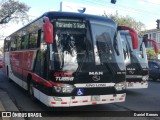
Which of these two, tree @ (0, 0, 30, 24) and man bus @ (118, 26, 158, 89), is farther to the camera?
tree @ (0, 0, 30, 24)

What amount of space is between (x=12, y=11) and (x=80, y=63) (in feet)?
135

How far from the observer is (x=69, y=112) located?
362 inches

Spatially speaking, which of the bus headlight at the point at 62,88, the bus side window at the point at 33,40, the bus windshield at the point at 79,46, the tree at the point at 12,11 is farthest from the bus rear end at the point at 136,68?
the tree at the point at 12,11

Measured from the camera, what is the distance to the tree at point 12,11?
154ft

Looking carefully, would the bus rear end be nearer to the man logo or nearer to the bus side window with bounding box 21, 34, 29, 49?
the bus side window with bounding box 21, 34, 29, 49

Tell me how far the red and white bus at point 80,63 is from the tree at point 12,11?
39.6 meters

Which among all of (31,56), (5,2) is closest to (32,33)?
(31,56)

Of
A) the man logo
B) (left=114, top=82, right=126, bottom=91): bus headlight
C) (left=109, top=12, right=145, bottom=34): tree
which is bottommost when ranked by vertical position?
(left=114, top=82, right=126, bottom=91): bus headlight

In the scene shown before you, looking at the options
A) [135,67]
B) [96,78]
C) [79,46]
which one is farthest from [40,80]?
[135,67]

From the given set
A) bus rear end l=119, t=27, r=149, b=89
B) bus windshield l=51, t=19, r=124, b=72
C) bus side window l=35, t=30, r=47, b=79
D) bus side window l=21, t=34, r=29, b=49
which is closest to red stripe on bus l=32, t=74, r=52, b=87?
bus side window l=35, t=30, r=47, b=79

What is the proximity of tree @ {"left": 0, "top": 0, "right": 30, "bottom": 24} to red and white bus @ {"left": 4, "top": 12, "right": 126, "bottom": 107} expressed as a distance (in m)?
39.6

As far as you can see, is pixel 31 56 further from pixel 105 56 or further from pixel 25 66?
pixel 105 56

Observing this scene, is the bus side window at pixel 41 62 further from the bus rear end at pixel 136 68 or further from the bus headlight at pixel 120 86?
the bus rear end at pixel 136 68

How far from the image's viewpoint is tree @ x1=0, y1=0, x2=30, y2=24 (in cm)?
4684
